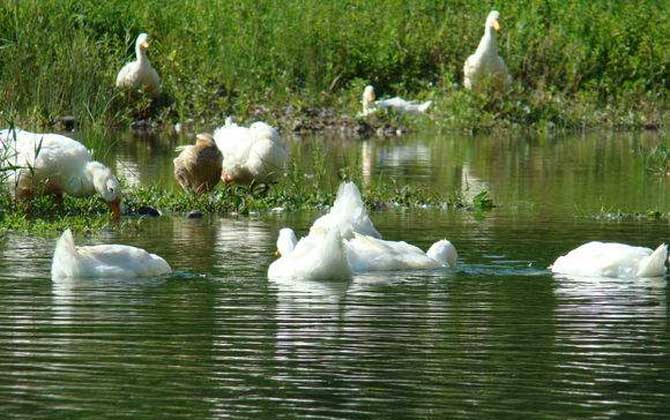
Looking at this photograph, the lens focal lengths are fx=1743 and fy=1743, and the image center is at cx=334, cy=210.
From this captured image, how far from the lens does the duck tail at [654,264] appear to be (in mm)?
11039

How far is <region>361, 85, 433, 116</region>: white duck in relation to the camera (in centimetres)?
2788

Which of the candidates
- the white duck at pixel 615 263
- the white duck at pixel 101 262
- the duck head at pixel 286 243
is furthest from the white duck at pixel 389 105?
the white duck at pixel 101 262

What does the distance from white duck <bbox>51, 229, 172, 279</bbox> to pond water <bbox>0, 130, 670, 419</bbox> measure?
0.10 m

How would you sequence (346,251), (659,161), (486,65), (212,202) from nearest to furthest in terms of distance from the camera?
(346,251) → (212,202) → (659,161) → (486,65)

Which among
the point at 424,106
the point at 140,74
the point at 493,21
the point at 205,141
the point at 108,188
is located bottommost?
the point at 108,188

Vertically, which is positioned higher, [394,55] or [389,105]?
[394,55]

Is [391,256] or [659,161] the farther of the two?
[659,161]

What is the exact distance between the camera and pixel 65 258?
35.2 ft

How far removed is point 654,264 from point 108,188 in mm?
4927

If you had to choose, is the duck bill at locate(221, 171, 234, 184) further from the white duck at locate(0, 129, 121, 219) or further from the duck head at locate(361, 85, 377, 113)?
the duck head at locate(361, 85, 377, 113)

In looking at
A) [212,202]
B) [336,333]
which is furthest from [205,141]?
[336,333]

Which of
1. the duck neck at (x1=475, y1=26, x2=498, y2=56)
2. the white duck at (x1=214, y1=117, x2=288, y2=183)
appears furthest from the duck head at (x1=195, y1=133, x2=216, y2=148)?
the duck neck at (x1=475, y1=26, x2=498, y2=56)

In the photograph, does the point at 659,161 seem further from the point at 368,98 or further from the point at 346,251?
the point at 368,98

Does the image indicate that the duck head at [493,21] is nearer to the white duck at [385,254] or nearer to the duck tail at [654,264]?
the white duck at [385,254]
